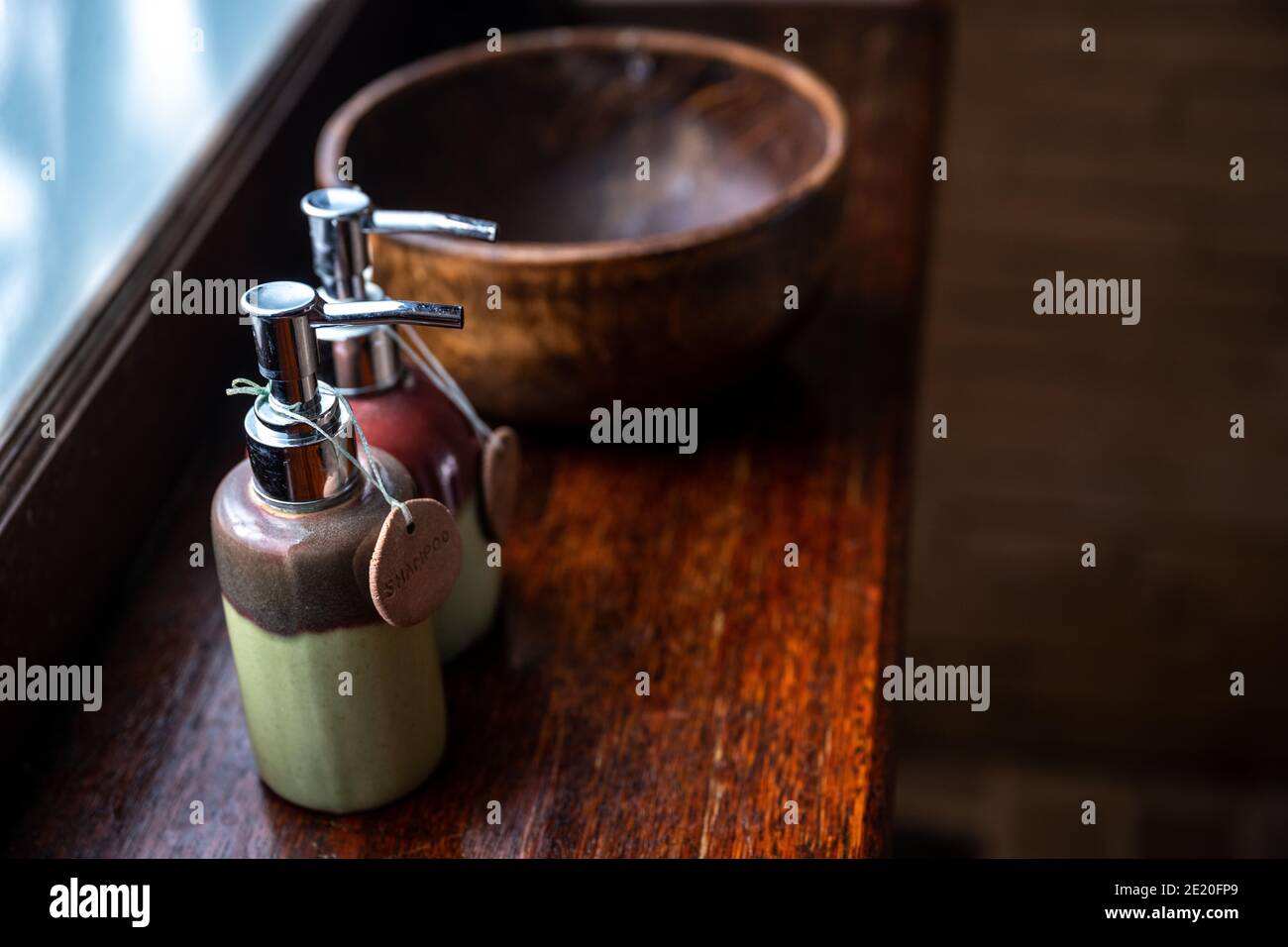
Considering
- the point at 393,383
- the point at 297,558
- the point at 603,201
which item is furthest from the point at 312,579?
the point at 603,201

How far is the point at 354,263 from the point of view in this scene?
567 millimetres

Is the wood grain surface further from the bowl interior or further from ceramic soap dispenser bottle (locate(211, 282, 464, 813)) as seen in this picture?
the bowl interior

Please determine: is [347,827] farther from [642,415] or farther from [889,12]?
[889,12]

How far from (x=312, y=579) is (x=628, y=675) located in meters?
0.21

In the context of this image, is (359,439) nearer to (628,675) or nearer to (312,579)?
(312,579)

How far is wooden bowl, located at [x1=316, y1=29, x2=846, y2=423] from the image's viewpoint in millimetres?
707

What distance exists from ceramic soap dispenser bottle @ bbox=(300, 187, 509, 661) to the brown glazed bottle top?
0.06 meters

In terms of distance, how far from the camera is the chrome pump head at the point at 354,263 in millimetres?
559

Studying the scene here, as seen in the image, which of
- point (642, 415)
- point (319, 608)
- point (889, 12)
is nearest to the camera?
point (319, 608)

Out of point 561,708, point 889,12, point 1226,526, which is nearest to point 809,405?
point 561,708

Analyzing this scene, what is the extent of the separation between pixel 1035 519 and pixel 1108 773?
0.38 meters

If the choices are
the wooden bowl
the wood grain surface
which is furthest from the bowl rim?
the wood grain surface

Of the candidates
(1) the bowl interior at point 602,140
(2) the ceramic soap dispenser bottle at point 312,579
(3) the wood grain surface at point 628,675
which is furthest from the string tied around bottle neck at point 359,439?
(1) the bowl interior at point 602,140
